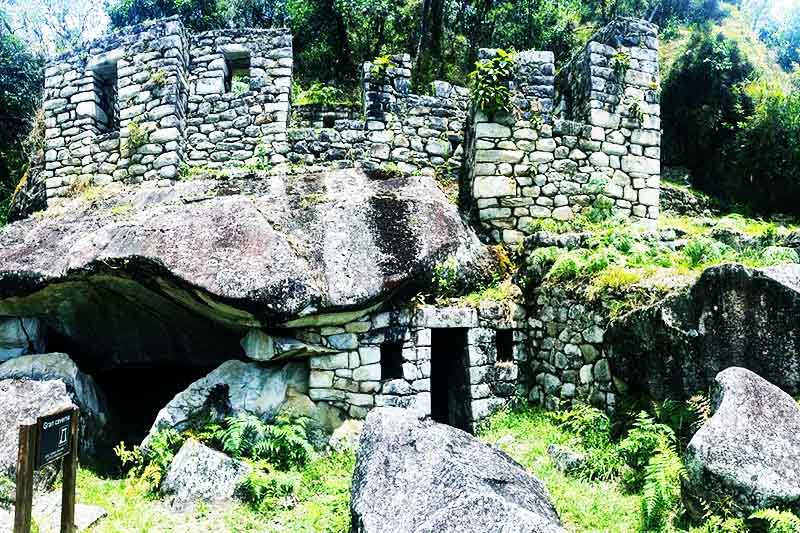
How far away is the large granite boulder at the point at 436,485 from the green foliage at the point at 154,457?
9.30 ft

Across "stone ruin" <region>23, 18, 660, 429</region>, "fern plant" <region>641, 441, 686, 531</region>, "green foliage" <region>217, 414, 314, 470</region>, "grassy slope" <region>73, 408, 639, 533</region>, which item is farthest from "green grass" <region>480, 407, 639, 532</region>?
"green foliage" <region>217, 414, 314, 470</region>

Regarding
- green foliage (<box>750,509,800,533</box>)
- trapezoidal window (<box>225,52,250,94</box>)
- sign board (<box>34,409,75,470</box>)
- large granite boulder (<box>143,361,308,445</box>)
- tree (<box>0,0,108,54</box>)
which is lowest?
large granite boulder (<box>143,361,308,445</box>)

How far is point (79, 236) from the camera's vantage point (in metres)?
8.69

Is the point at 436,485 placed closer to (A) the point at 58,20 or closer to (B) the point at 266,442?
(B) the point at 266,442

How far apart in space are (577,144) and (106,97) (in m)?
8.80

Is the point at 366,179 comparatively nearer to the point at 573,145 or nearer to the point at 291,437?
the point at 573,145

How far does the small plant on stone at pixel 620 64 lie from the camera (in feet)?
33.3

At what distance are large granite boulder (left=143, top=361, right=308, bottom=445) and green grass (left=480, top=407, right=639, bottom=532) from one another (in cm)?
285

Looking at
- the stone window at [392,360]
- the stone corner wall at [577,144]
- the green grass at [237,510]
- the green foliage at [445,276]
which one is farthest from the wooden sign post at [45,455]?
the stone corner wall at [577,144]

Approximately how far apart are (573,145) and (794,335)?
17.2ft

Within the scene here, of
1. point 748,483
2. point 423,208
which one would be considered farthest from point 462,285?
point 748,483

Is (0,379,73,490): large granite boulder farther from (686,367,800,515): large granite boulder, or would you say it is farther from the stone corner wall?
(686,367,800,515): large granite boulder

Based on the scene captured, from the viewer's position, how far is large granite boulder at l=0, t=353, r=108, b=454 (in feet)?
27.7

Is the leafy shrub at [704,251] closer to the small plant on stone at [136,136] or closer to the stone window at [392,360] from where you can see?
the stone window at [392,360]
